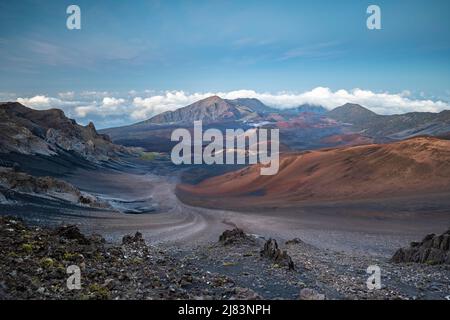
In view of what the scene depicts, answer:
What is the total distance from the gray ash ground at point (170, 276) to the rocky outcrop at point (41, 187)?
3540 centimetres

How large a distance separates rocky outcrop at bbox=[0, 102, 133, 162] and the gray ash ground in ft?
281

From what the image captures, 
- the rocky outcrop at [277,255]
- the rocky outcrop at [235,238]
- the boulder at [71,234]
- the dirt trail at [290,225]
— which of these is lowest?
the dirt trail at [290,225]

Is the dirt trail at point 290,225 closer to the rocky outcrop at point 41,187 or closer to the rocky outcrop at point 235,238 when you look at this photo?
the rocky outcrop at point 235,238

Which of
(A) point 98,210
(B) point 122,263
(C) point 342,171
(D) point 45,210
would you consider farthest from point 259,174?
(B) point 122,263

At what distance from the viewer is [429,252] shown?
79.4ft

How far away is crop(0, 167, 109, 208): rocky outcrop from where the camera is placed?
5262 centimetres

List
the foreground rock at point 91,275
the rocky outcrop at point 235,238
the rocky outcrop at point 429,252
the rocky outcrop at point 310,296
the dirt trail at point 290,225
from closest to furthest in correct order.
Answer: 1. the foreground rock at point 91,275
2. the rocky outcrop at point 310,296
3. the rocky outcrop at point 429,252
4. the rocky outcrop at point 235,238
5. the dirt trail at point 290,225

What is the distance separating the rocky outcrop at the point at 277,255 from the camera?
1908cm

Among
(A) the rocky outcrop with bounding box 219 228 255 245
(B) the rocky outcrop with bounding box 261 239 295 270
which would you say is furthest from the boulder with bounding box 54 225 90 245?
(A) the rocky outcrop with bounding box 219 228 255 245

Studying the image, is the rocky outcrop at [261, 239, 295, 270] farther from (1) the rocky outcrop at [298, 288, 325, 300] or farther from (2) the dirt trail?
(2) the dirt trail

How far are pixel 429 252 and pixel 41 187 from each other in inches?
1979

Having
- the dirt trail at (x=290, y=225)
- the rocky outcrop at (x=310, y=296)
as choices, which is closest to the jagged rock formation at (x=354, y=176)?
the dirt trail at (x=290, y=225)

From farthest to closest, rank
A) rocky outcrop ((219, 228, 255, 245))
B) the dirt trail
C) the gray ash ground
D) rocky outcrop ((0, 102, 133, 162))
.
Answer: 1. rocky outcrop ((0, 102, 133, 162))
2. the dirt trail
3. rocky outcrop ((219, 228, 255, 245))
4. the gray ash ground
